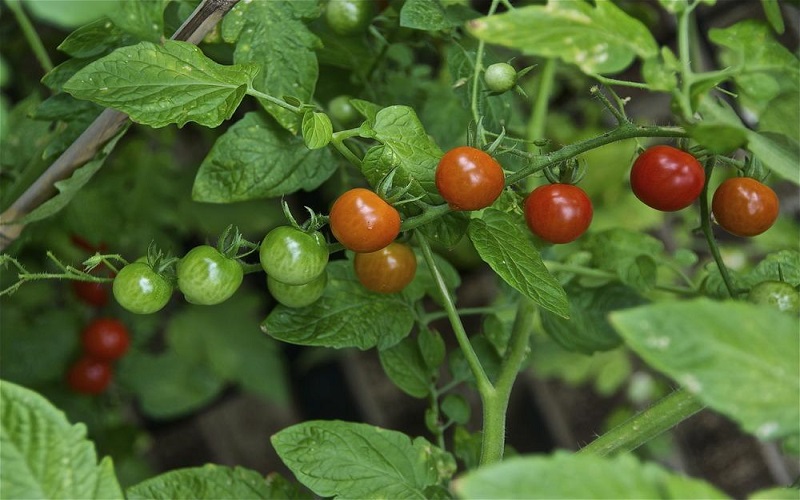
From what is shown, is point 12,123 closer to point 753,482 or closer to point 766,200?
point 766,200

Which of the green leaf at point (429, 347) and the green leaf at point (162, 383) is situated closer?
the green leaf at point (429, 347)

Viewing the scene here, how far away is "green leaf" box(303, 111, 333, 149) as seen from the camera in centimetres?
61

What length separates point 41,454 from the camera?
48 cm

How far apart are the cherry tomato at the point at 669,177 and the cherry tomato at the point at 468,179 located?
0.12 metres

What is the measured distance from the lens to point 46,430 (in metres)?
0.48

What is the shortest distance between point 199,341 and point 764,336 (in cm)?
117

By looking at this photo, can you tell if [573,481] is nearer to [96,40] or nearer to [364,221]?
[364,221]

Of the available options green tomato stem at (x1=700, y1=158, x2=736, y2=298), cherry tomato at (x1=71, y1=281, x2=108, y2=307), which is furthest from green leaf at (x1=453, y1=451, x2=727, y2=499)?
cherry tomato at (x1=71, y1=281, x2=108, y2=307)

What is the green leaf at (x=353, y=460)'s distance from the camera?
0.65m

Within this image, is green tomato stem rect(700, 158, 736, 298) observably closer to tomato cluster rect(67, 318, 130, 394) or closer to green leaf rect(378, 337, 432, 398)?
green leaf rect(378, 337, 432, 398)

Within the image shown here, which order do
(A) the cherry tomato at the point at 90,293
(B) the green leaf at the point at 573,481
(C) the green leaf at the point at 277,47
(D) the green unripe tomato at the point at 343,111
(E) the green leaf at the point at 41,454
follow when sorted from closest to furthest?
(B) the green leaf at the point at 573,481
(E) the green leaf at the point at 41,454
(C) the green leaf at the point at 277,47
(D) the green unripe tomato at the point at 343,111
(A) the cherry tomato at the point at 90,293

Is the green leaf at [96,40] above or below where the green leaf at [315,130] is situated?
above

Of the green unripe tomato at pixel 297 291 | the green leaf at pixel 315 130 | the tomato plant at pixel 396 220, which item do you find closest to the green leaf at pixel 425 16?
the tomato plant at pixel 396 220

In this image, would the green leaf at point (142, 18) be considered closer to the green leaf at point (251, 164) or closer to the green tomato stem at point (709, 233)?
the green leaf at point (251, 164)
